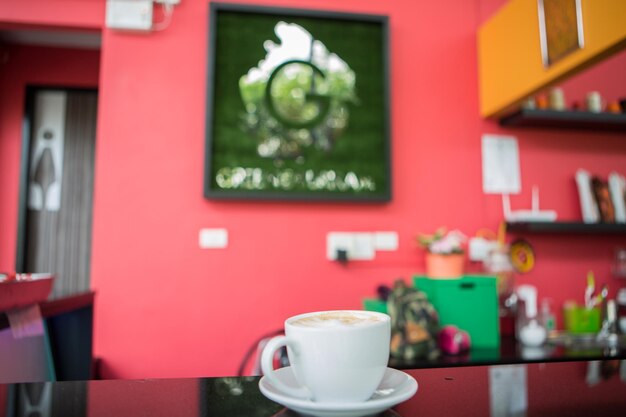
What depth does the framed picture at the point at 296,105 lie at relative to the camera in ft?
6.96

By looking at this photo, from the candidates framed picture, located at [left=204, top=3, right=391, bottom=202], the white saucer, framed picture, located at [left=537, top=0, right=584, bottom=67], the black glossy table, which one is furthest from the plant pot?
the white saucer

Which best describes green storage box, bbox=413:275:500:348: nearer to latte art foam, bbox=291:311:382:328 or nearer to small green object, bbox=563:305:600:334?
small green object, bbox=563:305:600:334

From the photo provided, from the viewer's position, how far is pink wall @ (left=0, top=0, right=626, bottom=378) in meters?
2.04

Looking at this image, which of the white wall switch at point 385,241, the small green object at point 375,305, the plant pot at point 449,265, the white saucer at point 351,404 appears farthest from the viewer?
the white wall switch at point 385,241

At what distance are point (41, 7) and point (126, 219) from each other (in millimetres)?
1062

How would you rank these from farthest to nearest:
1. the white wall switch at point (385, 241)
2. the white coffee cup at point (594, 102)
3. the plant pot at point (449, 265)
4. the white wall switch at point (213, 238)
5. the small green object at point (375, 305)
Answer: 1. the white coffee cup at point (594, 102)
2. the white wall switch at point (385, 241)
3. the white wall switch at point (213, 238)
4. the plant pot at point (449, 265)
5. the small green object at point (375, 305)

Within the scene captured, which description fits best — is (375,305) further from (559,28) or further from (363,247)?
(559,28)

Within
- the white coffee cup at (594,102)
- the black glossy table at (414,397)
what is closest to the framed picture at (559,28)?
the white coffee cup at (594,102)

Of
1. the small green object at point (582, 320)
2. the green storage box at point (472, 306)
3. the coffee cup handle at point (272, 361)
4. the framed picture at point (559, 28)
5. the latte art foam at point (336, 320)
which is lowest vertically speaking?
the small green object at point (582, 320)

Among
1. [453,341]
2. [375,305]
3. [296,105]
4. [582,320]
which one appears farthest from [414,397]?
[582,320]

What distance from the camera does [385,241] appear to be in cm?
222

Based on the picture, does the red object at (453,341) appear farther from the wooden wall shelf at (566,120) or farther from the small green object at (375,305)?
the wooden wall shelf at (566,120)

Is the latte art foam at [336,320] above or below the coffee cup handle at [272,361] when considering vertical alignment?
above

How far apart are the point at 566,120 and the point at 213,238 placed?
1.79 m
